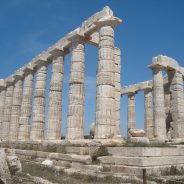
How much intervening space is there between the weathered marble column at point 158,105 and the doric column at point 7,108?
15.4 metres

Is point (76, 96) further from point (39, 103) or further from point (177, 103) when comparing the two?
point (177, 103)

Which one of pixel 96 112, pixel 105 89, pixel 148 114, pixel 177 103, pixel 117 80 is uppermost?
pixel 117 80

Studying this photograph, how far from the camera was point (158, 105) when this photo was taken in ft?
77.9

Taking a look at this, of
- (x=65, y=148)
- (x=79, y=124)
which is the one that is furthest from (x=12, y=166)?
(x=79, y=124)

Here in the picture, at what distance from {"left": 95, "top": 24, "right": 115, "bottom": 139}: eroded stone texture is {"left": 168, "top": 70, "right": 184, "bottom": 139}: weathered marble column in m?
9.68

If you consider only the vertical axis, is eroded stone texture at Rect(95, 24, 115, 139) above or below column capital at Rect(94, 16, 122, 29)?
below

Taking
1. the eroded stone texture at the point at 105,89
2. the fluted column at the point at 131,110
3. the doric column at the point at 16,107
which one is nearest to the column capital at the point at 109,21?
the eroded stone texture at the point at 105,89

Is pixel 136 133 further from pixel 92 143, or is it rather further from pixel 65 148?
pixel 65 148

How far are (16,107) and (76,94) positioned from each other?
11.3m

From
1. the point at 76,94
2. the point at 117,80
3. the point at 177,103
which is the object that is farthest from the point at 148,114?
the point at 76,94

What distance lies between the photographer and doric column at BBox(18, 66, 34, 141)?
82.0 feet

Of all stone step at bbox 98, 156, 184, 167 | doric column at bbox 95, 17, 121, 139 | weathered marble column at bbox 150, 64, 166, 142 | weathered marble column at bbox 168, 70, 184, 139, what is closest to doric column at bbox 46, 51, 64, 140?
doric column at bbox 95, 17, 121, 139

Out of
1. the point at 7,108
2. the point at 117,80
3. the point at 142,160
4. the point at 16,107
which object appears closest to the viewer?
the point at 142,160

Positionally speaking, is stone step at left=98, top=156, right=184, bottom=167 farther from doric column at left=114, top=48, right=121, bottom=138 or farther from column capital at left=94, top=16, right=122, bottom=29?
doric column at left=114, top=48, right=121, bottom=138
